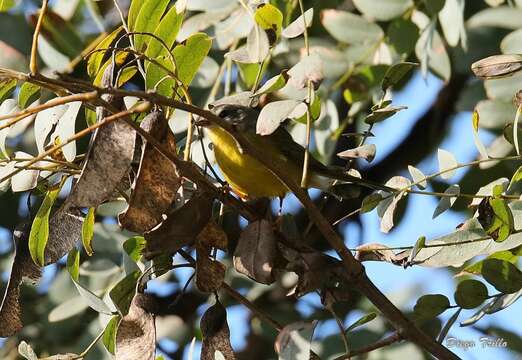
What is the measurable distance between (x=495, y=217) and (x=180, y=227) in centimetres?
57

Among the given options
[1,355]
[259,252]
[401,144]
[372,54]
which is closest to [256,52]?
[259,252]

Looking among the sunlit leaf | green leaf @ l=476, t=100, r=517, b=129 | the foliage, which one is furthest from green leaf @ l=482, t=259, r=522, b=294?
green leaf @ l=476, t=100, r=517, b=129

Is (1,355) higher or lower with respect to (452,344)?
lower

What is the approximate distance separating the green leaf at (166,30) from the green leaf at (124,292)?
0.46m

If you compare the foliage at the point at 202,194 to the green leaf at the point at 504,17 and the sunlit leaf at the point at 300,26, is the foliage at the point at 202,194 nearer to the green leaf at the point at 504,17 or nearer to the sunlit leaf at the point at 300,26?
the sunlit leaf at the point at 300,26

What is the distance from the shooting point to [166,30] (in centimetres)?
189

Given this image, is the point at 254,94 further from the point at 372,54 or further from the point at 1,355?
the point at 1,355

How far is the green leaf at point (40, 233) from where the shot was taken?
179 cm

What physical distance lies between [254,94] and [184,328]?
1956mm

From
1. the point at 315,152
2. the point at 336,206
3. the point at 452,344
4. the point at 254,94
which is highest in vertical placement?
the point at 254,94

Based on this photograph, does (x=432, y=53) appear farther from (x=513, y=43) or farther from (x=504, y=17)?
(x=513, y=43)

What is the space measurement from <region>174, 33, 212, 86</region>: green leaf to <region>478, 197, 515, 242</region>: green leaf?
63 cm

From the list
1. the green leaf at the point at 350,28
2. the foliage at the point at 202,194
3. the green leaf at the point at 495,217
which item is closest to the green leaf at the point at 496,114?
the foliage at the point at 202,194

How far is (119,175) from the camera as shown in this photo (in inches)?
59.7
